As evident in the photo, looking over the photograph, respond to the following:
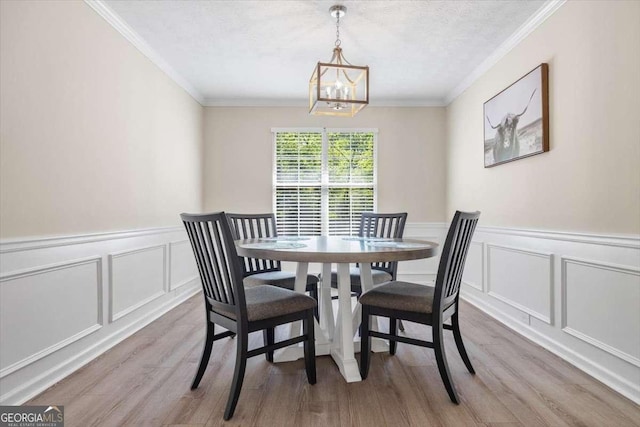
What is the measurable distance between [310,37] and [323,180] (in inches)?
80.5

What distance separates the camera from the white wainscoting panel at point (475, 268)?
12.1 feet

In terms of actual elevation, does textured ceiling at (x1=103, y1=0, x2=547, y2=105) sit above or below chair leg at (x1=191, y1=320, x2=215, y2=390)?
above

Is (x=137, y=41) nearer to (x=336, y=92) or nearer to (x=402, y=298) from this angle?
(x=336, y=92)

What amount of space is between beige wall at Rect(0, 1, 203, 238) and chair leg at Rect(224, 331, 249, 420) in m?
1.30

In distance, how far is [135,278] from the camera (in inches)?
118

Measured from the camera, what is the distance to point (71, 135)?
2270 millimetres

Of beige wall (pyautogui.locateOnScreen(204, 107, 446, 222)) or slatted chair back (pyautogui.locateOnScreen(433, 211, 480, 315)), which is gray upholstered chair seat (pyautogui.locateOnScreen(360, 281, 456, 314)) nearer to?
slatted chair back (pyautogui.locateOnScreen(433, 211, 480, 315))

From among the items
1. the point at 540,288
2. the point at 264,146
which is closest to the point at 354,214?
the point at 264,146

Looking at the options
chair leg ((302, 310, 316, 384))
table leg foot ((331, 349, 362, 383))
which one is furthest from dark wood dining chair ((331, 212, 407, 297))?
chair leg ((302, 310, 316, 384))

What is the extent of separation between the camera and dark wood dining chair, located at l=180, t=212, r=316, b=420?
171 centimetres

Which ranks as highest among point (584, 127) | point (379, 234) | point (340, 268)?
point (584, 127)

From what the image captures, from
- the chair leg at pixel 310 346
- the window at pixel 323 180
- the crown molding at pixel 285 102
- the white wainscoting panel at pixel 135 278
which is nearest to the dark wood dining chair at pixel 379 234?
the chair leg at pixel 310 346

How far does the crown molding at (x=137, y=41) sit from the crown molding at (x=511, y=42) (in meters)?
3.16

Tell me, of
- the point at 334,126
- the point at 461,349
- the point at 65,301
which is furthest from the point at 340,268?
the point at 334,126
